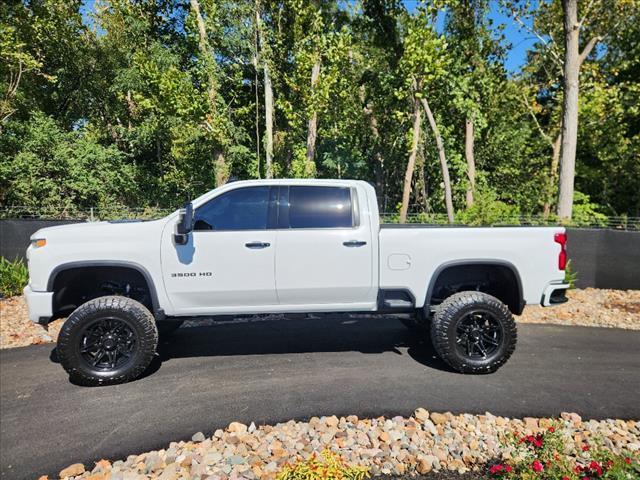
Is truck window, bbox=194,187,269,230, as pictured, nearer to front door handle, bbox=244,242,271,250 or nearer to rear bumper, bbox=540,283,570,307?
front door handle, bbox=244,242,271,250

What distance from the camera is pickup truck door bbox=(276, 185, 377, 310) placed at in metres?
4.15

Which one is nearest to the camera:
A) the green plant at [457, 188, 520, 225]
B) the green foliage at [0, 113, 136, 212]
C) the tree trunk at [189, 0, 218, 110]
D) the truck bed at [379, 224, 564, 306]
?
the truck bed at [379, 224, 564, 306]

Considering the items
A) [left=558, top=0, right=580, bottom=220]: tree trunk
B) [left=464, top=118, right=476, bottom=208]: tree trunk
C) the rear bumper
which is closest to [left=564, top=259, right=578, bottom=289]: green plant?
[left=558, top=0, right=580, bottom=220]: tree trunk

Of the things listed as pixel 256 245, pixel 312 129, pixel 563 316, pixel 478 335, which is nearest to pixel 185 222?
pixel 256 245

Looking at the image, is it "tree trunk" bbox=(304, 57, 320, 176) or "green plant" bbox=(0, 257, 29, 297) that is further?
"tree trunk" bbox=(304, 57, 320, 176)

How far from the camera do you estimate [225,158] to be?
47.7 feet

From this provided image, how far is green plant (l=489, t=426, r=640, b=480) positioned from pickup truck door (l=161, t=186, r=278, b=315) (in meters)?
2.50

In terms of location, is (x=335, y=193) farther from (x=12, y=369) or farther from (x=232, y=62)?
(x=232, y=62)

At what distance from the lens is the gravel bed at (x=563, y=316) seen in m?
5.88

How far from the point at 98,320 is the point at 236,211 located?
1.74 m

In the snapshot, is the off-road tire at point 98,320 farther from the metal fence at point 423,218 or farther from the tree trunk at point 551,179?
the tree trunk at point 551,179

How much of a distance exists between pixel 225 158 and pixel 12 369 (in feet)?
35.6

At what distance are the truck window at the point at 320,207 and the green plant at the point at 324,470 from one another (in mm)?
2243

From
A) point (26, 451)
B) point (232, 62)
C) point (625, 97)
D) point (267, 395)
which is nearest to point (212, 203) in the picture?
point (267, 395)
